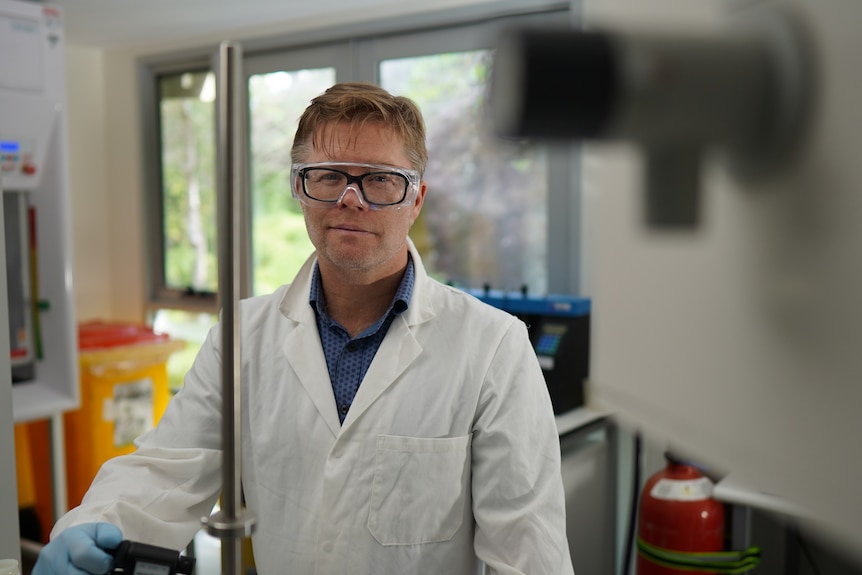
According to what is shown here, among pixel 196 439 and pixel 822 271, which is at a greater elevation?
pixel 822 271

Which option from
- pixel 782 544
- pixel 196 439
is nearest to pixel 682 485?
pixel 782 544

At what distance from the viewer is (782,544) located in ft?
7.84

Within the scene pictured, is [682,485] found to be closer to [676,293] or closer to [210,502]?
[210,502]

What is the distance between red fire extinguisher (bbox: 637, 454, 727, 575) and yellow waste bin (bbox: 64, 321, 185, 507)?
87.0 inches

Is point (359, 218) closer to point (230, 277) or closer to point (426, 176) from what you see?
point (230, 277)

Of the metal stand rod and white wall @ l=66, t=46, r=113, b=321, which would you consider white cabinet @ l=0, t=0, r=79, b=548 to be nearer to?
white wall @ l=66, t=46, r=113, b=321

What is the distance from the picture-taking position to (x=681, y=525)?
2.07 m

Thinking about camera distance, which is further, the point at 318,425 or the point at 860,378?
the point at 318,425

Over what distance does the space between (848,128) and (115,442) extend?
345 centimetres

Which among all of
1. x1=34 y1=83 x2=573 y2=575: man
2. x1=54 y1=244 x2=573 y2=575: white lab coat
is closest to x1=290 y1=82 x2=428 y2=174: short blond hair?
x1=34 y1=83 x2=573 y2=575: man

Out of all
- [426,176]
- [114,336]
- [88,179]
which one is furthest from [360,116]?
[88,179]

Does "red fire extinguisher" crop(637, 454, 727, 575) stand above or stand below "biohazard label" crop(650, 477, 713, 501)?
below

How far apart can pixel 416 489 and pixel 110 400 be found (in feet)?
7.41

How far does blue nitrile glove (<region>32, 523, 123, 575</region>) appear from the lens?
1063 mm
